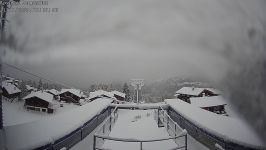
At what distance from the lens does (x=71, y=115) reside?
3256 millimetres

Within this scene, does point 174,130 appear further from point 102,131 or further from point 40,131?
point 40,131

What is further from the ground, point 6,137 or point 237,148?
point 6,137

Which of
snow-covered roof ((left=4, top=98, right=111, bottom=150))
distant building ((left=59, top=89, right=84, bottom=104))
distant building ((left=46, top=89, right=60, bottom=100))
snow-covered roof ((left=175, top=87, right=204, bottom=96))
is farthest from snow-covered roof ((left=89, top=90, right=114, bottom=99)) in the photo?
snow-covered roof ((left=175, top=87, right=204, bottom=96))

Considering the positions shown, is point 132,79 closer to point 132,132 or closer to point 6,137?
point 132,132

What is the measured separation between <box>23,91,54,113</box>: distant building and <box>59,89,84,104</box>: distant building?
0.78 feet

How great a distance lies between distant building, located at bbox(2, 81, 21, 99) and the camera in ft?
5.44

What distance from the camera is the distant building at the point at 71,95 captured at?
2.74 m

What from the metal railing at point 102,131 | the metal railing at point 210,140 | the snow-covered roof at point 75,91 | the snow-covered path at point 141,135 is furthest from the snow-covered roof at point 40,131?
the metal railing at point 210,140

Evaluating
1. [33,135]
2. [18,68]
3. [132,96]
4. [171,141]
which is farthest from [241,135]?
[132,96]

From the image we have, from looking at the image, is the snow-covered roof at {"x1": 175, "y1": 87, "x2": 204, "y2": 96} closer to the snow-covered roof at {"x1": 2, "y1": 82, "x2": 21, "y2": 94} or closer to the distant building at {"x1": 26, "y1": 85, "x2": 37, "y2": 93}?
the distant building at {"x1": 26, "y1": 85, "x2": 37, "y2": 93}

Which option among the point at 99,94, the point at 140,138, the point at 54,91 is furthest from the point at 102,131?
the point at 54,91

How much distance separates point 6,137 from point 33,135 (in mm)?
261

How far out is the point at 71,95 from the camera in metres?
3.03

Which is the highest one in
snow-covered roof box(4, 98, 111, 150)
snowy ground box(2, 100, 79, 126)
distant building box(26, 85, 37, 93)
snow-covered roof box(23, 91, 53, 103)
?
distant building box(26, 85, 37, 93)
